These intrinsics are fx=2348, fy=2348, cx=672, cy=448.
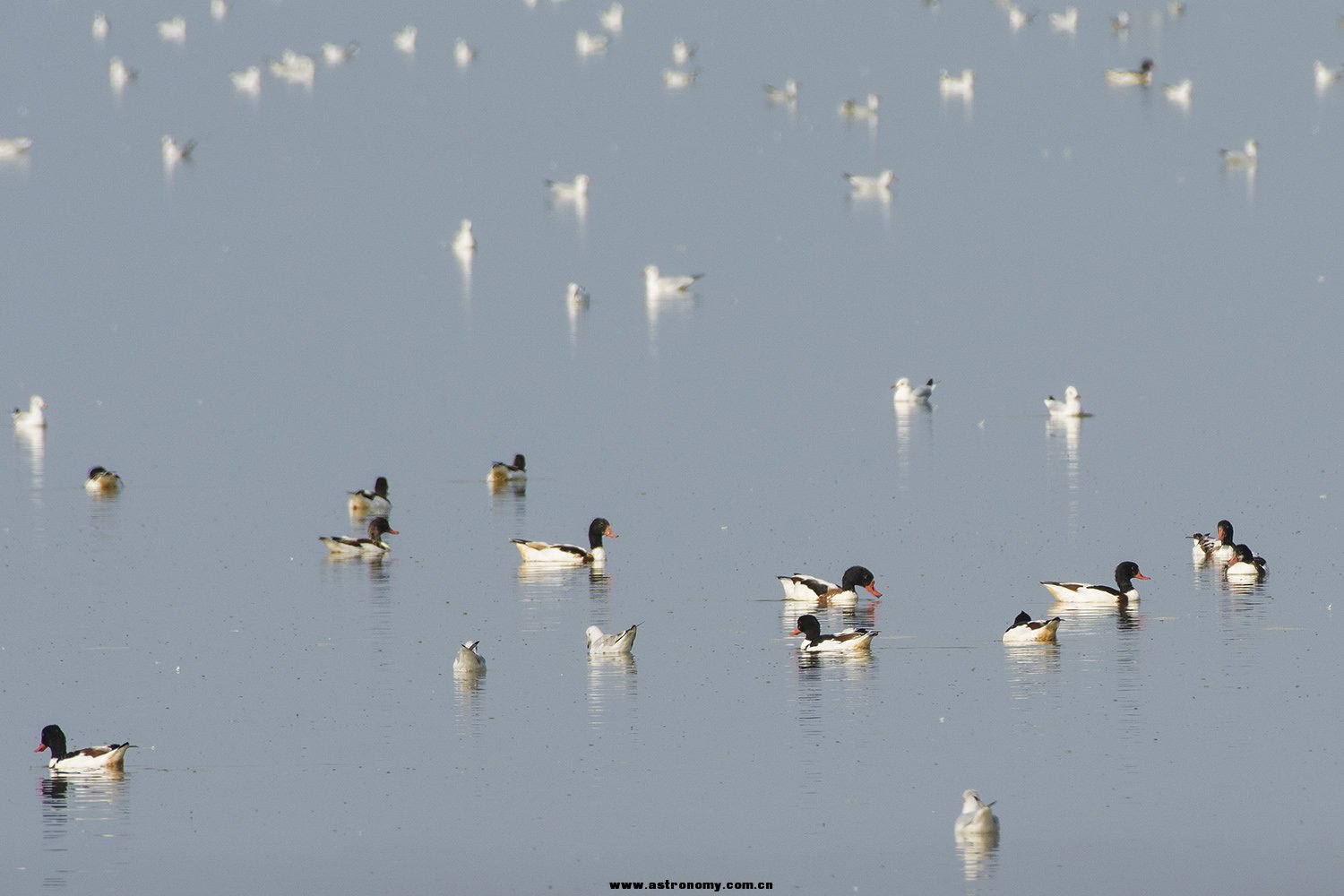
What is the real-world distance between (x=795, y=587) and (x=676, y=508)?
22.8 feet

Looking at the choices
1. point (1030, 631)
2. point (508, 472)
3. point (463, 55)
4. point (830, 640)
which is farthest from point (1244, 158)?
point (830, 640)

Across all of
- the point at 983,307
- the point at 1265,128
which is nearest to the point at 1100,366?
the point at 983,307

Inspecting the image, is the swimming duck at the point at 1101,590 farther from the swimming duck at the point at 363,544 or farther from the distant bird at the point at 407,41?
the distant bird at the point at 407,41

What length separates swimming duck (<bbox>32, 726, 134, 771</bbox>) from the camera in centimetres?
2078

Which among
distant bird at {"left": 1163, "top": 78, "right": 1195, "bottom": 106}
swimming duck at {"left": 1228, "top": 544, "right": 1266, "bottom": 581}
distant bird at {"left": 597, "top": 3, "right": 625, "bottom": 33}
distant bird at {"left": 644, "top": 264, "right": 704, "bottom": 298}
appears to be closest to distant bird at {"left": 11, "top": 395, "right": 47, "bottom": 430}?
distant bird at {"left": 644, "top": 264, "right": 704, "bottom": 298}

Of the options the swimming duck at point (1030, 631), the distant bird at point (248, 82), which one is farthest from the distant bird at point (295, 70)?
the swimming duck at point (1030, 631)

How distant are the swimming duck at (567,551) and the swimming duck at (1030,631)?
7330 millimetres

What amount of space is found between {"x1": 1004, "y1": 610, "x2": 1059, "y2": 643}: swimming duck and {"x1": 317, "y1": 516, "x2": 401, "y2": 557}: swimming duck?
32.8ft

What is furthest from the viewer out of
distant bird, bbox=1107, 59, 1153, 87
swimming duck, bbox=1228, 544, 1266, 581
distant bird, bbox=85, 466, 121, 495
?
distant bird, bbox=1107, 59, 1153, 87

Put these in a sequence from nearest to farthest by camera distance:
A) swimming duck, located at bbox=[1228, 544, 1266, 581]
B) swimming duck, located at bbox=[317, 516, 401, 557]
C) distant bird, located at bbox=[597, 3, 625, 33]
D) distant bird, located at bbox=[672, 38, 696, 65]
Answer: swimming duck, located at bbox=[1228, 544, 1266, 581] → swimming duck, located at bbox=[317, 516, 401, 557] → distant bird, located at bbox=[672, 38, 696, 65] → distant bird, located at bbox=[597, 3, 625, 33]

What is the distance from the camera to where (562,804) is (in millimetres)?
19859

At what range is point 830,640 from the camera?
983 inches

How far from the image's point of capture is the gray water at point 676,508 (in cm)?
1959

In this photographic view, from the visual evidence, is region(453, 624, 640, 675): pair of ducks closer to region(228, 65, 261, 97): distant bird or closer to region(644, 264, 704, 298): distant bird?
region(644, 264, 704, 298): distant bird
